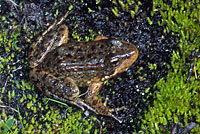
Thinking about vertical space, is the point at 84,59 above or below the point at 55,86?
above

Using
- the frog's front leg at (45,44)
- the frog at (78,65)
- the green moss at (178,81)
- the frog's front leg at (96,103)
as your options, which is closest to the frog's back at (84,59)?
the frog at (78,65)

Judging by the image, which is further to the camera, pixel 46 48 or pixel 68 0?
pixel 68 0

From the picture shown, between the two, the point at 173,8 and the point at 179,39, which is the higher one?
the point at 173,8

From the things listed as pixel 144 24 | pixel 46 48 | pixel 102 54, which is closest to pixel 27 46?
pixel 46 48

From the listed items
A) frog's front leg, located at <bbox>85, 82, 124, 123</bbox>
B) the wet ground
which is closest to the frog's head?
the wet ground

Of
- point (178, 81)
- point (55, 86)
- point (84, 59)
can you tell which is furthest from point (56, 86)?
point (178, 81)

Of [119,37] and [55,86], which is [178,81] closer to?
[119,37]

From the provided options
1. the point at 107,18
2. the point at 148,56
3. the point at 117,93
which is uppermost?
the point at 107,18

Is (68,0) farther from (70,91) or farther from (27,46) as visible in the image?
(70,91)
